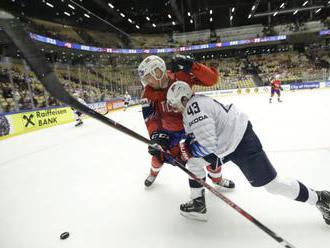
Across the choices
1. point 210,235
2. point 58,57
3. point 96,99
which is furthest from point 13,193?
point 58,57

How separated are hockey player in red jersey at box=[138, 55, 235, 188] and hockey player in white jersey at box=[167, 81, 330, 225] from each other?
0.87ft

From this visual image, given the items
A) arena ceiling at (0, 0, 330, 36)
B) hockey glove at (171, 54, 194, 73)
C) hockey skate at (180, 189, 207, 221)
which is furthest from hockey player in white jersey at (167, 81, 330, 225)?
arena ceiling at (0, 0, 330, 36)

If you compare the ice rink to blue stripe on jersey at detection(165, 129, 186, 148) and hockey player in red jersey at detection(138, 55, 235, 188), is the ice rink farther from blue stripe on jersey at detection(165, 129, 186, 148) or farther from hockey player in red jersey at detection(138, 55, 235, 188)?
blue stripe on jersey at detection(165, 129, 186, 148)

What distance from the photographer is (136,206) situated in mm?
2045

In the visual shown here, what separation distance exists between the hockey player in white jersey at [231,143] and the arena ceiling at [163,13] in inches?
573

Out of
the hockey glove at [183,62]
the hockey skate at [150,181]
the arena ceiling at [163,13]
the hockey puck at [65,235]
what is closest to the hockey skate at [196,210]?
the hockey skate at [150,181]

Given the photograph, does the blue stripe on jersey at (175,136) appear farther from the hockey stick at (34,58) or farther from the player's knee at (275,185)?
the hockey stick at (34,58)

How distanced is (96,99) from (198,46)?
50.2 ft

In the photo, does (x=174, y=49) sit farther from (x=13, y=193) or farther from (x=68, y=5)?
(x=13, y=193)

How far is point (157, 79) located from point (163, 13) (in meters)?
20.7

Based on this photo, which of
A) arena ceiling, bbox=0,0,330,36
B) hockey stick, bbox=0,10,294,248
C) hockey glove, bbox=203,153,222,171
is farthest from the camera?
arena ceiling, bbox=0,0,330,36

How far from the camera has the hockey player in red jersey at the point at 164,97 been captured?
1.76 m

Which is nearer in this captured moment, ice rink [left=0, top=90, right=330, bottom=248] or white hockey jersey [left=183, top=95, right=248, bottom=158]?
white hockey jersey [left=183, top=95, right=248, bottom=158]

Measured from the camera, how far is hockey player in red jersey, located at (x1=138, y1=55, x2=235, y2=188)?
1761mm
